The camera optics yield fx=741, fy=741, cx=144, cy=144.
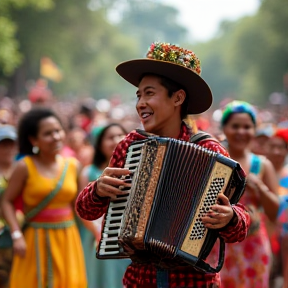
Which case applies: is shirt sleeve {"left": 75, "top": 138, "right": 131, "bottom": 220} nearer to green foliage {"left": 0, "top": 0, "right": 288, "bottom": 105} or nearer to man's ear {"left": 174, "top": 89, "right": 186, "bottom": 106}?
man's ear {"left": 174, "top": 89, "right": 186, "bottom": 106}

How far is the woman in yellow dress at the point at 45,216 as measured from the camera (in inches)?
257

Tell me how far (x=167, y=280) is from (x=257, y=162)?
259cm

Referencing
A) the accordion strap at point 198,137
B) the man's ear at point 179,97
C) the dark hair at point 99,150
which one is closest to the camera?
the accordion strap at point 198,137

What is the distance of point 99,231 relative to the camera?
23.1 ft

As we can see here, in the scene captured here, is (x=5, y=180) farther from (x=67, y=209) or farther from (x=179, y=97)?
(x=179, y=97)

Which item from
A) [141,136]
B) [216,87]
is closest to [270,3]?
[216,87]

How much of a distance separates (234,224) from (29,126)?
3404 mm

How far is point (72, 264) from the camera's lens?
668 cm

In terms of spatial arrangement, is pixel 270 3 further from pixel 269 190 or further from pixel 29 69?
pixel 269 190

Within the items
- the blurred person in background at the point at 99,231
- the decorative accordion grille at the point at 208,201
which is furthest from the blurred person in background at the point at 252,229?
the decorative accordion grille at the point at 208,201

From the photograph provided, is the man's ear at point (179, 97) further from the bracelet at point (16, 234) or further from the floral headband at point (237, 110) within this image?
the bracelet at point (16, 234)

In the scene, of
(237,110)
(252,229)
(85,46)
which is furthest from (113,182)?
(85,46)

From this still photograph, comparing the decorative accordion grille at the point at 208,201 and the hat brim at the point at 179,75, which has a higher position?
the hat brim at the point at 179,75

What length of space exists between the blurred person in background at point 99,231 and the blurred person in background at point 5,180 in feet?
2.37
